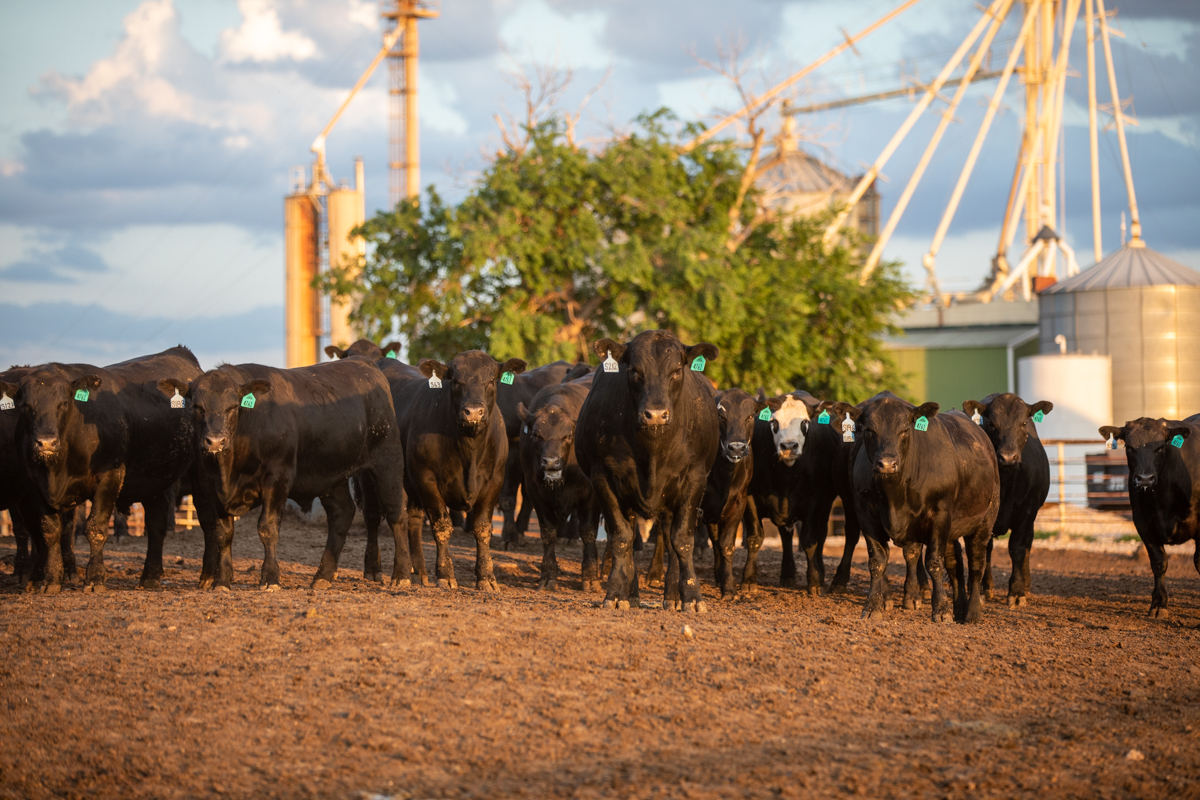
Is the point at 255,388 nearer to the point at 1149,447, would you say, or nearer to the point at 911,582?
the point at 911,582

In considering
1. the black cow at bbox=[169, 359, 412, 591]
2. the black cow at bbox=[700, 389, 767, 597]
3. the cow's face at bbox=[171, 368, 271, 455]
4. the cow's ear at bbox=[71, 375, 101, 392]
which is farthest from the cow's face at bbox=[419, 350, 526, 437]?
the cow's ear at bbox=[71, 375, 101, 392]

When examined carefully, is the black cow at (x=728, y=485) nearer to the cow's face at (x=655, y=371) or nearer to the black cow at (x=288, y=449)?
the cow's face at (x=655, y=371)

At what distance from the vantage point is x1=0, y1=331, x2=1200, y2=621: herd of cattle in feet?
31.4

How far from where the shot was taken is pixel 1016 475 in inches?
465

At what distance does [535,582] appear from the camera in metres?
11.9

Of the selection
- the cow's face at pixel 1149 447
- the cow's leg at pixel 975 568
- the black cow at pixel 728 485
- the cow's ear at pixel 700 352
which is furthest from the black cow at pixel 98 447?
the cow's face at pixel 1149 447

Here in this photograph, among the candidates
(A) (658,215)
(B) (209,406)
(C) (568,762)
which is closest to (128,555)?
(B) (209,406)

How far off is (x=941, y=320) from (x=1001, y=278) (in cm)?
855

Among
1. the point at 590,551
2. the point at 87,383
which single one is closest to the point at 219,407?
the point at 87,383

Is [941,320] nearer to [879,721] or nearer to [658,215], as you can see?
[658,215]

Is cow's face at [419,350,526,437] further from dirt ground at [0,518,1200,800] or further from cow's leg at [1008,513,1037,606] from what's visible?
cow's leg at [1008,513,1037,606]

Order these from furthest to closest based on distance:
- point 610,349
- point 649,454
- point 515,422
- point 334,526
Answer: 1. point 515,422
2. point 334,526
3. point 610,349
4. point 649,454

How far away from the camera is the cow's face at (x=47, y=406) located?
32.1 feet

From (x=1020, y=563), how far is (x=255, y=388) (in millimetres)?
7256
